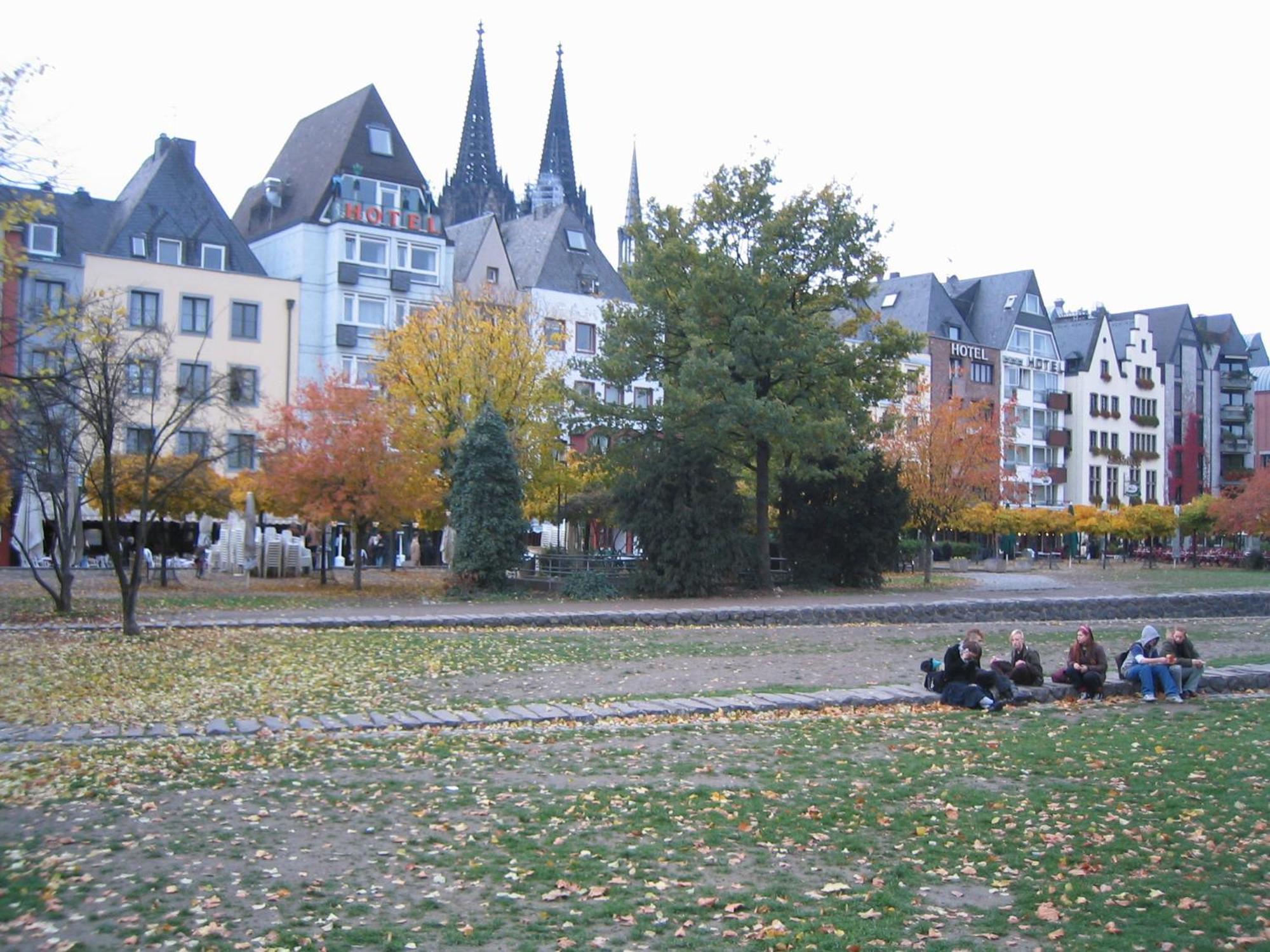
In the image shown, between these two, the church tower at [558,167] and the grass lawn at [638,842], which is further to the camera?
the church tower at [558,167]

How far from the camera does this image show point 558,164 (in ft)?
467

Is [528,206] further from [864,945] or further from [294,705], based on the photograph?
[864,945]

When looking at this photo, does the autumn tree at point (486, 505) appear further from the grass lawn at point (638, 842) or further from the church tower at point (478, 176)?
the church tower at point (478, 176)

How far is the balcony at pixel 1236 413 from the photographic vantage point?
11138 cm

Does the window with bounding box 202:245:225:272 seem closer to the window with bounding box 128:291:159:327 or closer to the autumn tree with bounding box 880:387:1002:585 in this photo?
the window with bounding box 128:291:159:327

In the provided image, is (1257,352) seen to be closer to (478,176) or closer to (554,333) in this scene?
(478,176)

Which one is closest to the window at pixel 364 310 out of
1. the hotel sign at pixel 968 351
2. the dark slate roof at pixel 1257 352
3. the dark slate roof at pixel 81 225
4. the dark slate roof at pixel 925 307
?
the dark slate roof at pixel 81 225

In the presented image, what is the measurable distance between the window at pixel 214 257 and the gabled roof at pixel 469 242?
12.3 metres

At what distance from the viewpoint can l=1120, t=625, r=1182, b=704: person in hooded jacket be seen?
53.8 feet

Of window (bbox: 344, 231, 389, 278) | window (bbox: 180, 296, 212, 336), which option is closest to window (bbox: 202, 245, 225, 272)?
window (bbox: 180, 296, 212, 336)

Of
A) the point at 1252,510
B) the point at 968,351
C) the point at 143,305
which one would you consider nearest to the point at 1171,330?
the point at 968,351

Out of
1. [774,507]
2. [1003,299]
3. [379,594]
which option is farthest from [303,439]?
[1003,299]

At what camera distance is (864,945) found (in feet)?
22.2

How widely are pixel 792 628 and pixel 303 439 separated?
17.0 meters
